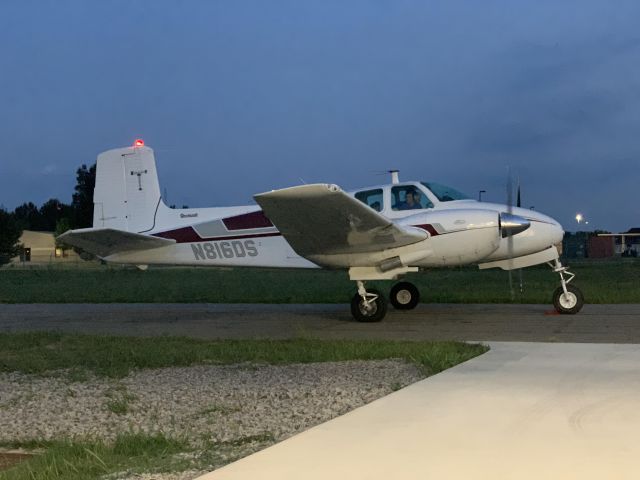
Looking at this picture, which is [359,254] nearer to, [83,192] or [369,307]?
[369,307]

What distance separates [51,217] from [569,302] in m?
106

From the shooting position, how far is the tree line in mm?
64812

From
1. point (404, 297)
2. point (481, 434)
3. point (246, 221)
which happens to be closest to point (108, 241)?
point (246, 221)

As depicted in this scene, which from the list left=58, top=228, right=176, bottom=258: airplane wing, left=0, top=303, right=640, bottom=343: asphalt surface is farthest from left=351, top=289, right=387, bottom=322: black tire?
left=58, top=228, right=176, bottom=258: airplane wing

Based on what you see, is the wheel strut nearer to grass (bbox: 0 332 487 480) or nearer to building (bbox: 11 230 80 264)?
grass (bbox: 0 332 487 480)

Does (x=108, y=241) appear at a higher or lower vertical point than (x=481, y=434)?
higher

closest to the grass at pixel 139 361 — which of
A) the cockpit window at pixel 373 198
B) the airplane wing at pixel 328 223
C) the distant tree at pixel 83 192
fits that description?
the airplane wing at pixel 328 223

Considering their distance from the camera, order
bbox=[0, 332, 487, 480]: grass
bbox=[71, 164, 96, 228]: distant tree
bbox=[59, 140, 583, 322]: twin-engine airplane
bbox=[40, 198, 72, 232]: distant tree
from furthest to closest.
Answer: bbox=[40, 198, 72, 232]: distant tree → bbox=[71, 164, 96, 228]: distant tree → bbox=[59, 140, 583, 322]: twin-engine airplane → bbox=[0, 332, 487, 480]: grass

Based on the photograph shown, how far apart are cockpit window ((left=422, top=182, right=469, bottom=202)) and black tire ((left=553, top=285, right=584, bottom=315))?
2.51 m

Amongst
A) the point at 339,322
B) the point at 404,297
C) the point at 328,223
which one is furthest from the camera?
the point at 404,297

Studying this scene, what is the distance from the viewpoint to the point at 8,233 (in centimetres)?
6488

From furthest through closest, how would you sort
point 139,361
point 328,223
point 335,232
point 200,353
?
1. point 335,232
2. point 328,223
3. point 200,353
4. point 139,361

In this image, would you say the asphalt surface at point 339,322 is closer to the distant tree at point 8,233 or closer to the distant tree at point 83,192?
the distant tree at point 8,233

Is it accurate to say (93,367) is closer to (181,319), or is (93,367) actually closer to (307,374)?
(307,374)
